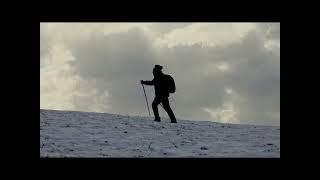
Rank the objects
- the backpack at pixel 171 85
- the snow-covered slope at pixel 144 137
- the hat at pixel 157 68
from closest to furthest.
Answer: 1. the snow-covered slope at pixel 144 137
2. the hat at pixel 157 68
3. the backpack at pixel 171 85

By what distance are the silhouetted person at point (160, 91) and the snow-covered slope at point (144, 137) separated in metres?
0.40

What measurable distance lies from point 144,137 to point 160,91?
3.54m

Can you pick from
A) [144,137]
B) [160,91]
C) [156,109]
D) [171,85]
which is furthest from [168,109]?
[144,137]

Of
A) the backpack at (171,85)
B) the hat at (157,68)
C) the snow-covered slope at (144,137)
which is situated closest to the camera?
the snow-covered slope at (144,137)

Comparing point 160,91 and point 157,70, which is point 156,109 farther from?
point 157,70

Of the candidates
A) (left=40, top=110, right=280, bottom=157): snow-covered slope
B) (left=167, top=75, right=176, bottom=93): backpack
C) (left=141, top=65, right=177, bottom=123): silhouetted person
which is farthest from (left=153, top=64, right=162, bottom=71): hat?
(left=40, top=110, right=280, bottom=157): snow-covered slope

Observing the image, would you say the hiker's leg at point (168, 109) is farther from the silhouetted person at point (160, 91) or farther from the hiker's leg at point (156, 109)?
the hiker's leg at point (156, 109)

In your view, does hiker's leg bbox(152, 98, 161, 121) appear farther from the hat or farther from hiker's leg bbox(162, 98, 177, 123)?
the hat

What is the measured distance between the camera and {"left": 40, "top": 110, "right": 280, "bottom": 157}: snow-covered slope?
50.6 feet

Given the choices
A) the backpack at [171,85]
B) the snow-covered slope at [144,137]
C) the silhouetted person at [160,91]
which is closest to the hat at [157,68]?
the silhouetted person at [160,91]

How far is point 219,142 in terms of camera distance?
56.7ft

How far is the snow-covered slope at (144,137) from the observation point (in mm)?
15430
